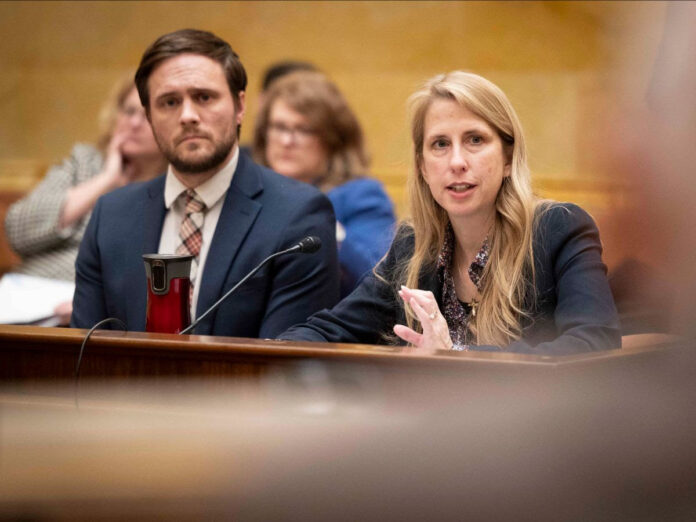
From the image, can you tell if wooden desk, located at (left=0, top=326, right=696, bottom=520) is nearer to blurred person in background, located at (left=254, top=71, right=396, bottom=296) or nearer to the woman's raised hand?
the woman's raised hand

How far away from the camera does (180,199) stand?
2.43 metres

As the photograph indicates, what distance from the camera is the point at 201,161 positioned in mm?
2377

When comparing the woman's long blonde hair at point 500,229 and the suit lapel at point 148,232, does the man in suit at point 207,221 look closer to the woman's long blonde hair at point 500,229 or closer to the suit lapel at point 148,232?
the suit lapel at point 148,232

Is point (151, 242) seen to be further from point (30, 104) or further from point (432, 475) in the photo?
point (30, 104)

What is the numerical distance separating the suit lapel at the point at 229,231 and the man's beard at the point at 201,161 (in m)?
0.06

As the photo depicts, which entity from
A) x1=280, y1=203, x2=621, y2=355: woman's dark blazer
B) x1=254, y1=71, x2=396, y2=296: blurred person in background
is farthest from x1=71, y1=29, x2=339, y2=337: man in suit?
x1=254, y1=71, x2=396, y2=296: blurred person in background

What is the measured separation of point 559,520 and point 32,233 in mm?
3136

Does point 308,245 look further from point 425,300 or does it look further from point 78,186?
point 78,186

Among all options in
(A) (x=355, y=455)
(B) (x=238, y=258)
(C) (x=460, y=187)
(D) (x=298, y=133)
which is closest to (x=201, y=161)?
(B) (x=238, y=258)

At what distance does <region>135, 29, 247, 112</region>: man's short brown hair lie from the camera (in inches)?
95.2

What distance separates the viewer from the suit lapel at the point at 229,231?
2.25 m

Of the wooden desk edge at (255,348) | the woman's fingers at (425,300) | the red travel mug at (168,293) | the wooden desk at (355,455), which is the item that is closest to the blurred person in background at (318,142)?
the red travel mug at (168,293)

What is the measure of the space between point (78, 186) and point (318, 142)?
0.90 meters

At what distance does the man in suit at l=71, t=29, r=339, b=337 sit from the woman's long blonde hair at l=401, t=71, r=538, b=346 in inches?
14.4
